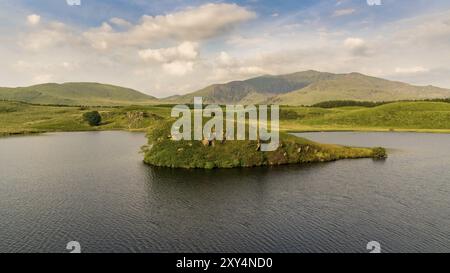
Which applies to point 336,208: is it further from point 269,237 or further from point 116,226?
point 116,226

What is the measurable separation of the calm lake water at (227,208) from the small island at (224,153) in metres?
4.37

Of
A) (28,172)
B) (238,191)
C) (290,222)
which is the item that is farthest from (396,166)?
(28,172)

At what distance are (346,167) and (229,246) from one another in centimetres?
5478

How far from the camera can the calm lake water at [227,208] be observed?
141 ft

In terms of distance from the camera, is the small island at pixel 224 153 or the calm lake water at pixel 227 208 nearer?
the calm lake water at pixel 227 208

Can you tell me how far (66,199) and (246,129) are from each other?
165 ft

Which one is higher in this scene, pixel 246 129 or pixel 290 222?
pixel 246 129

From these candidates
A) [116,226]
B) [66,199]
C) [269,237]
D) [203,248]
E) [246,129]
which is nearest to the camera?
[203,248]

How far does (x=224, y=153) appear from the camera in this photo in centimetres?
8900
